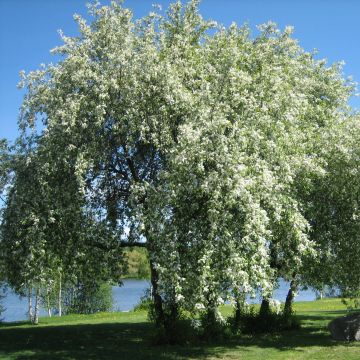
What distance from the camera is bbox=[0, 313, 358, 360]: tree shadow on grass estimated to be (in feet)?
66.2

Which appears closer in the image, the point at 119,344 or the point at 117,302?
the point at 119,344

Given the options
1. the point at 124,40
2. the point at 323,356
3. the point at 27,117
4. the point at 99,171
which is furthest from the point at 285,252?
the point at 27,117

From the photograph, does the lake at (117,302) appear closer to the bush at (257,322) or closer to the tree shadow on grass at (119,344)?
the bush at (257,322)

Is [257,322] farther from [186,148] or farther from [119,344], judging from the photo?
[186,148]

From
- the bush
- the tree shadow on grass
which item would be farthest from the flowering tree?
the bush

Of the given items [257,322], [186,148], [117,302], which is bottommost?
[257,322]

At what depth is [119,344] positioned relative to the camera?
23188 millimetres

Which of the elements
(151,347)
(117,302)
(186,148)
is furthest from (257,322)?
(117,302)

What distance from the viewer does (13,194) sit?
21.0m

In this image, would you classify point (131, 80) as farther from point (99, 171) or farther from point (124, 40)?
point (99, 171)

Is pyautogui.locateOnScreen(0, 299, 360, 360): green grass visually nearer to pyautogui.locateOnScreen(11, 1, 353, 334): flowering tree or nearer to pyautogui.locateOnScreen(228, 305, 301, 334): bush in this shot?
pyautogui.locateOnScreen(228, 305, 301, 334): bush

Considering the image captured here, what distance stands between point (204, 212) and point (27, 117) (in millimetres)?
9962

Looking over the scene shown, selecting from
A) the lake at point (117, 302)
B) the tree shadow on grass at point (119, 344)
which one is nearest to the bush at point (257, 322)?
the tree shadow on grass at point (119, 344)

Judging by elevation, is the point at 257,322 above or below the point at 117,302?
below
